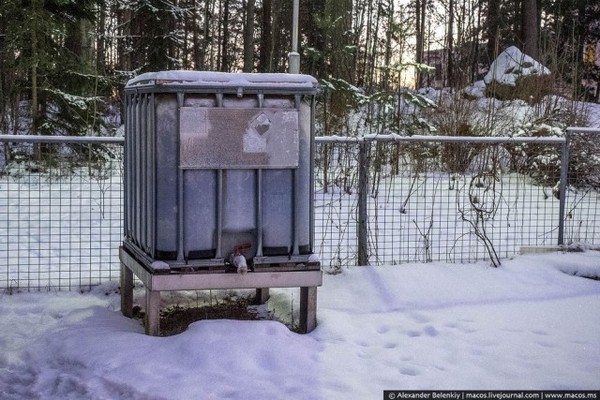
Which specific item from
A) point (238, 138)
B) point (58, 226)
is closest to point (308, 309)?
point (238, 138)

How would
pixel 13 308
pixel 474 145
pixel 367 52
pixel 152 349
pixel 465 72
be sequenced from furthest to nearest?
pixel 367 52, pixel 465 72, pixel 474 145, pixel 13 308, pixel 152 349

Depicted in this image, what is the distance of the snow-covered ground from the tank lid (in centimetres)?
169

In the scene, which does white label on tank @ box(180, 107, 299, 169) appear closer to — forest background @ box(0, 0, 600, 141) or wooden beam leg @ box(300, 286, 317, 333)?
wooden beam leg @ box(300, 286, 317, 333)

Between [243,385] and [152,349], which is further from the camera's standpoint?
[152,349]

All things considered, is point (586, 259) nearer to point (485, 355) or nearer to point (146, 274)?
point (485, 355)

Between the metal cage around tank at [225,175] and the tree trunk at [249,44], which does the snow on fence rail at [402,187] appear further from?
the tree trunk at [249,44]

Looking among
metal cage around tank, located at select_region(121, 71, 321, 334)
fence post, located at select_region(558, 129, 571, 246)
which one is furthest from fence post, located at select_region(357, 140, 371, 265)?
fence post, located at select_region(558, 129, 571, 246)

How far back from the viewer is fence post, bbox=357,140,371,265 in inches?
277

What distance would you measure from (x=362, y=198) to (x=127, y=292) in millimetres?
2540

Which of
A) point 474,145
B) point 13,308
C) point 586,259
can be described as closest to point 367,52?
point 474,145

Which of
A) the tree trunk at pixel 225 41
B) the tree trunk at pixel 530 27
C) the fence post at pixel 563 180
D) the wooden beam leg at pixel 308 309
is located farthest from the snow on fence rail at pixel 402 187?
the tree trunk at pixel 225 41

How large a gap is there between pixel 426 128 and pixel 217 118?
33.9 ft

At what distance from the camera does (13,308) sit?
600cm

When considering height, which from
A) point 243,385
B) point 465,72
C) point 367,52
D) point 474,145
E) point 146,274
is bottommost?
point 243,385
